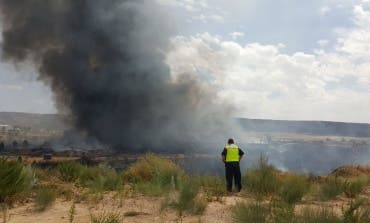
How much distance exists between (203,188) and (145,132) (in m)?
74.3

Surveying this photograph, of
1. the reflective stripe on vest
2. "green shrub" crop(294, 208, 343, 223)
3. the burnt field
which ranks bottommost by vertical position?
the burnt field

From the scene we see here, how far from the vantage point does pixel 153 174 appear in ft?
54.1

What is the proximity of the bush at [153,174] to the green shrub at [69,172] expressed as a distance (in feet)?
6.32

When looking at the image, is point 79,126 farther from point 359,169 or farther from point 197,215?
point 197,215

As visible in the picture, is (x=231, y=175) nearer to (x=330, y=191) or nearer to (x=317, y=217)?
(x=330, y=191)

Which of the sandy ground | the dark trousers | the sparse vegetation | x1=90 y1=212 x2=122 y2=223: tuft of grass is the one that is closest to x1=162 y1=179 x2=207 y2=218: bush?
the sparse vegetation

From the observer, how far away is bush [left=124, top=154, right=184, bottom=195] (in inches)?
524

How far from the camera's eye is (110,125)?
8506cm

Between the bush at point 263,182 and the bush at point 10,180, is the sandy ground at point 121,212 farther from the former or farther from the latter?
the bush at point 263,182

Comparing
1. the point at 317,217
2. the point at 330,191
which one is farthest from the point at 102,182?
the point at 317,217

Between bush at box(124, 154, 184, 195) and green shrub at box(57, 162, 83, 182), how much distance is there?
1.93 meters

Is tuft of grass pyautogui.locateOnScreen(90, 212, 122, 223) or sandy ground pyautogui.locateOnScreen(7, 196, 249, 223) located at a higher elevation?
tuft of grass pyautogui.locateOnScreen(90, 212, 122, 223)

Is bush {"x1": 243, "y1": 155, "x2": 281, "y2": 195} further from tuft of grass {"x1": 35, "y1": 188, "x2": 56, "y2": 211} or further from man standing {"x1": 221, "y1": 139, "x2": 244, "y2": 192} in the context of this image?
tuft of grass {"x1": 35, "y1": 188, "x2": 56, "y2": 211}

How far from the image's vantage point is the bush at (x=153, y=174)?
43.7ft
